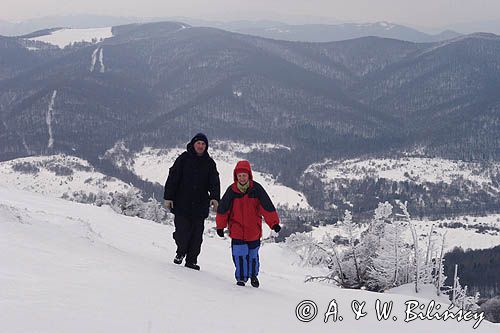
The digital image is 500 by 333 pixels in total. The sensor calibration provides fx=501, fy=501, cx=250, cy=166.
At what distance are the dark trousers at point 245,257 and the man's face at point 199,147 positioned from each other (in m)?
1.58

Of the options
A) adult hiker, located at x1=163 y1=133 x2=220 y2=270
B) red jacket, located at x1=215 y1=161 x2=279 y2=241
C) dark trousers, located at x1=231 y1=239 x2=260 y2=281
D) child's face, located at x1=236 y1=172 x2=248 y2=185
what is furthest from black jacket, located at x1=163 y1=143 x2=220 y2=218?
dark trousers, located at x1=231 y1=239 x2=260 y2=281

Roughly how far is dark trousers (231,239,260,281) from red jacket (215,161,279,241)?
121mm

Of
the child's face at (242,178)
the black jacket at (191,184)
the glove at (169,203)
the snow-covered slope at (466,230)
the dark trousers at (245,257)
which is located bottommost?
the snow-covered slope at (466,230)

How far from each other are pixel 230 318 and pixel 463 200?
190 metres

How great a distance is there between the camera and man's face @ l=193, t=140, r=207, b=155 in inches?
326

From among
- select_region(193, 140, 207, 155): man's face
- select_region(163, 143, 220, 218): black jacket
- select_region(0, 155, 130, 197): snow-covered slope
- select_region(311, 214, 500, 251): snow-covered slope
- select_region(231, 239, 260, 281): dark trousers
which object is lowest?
select_region(0, 155, 130, 197): snow-covered slope

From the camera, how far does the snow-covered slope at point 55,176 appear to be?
155m

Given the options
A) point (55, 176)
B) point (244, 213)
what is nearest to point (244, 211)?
point (244, 213)

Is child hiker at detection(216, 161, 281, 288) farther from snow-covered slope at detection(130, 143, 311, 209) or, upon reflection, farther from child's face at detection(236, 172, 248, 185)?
snow-covered slope at detection(130, 143, 311, 209)

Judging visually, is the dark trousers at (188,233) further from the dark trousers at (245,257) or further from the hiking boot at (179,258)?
the dark trousers at (245,257)

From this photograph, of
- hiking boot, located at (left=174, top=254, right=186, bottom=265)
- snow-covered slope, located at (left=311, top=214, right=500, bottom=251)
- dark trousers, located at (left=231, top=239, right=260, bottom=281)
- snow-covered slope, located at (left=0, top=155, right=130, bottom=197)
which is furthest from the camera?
snow-covered slope, located at (left=0, top=155, right=130, bottom=197)

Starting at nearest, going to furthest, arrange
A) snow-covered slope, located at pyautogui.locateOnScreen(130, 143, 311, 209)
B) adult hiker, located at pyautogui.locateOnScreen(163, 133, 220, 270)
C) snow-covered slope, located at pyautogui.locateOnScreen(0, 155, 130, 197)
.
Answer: adult hiker, located at pyautogui.locateOnScreen(163, 133, 220, 270)
snow-covered slope, located at pyautogui.locateOnScreen(0, 155, 130, 197)
snow-covered slope, located at pyautogui.locateOnScreen(130, 143, 311, 209)

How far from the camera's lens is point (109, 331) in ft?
14.5

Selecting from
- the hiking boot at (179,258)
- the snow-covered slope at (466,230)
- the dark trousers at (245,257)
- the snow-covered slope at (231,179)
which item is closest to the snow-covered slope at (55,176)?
the snow-covered slope at (231,179)
